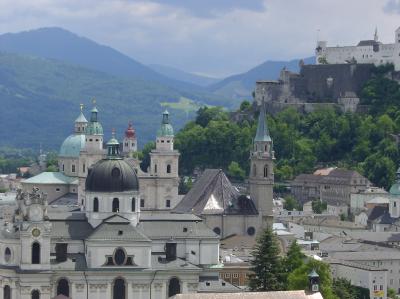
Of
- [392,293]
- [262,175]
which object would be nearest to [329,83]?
[262,175]

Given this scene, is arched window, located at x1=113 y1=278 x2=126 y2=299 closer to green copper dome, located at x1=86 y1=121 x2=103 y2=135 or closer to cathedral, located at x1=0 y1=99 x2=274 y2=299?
cathedral, located at x1=0 y1=99 x2=274 y2=299

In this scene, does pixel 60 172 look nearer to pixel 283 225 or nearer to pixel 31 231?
pixel 283 225

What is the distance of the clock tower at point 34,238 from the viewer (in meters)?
79.3

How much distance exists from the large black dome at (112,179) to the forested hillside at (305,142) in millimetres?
67666

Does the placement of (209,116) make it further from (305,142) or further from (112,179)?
(112,179)

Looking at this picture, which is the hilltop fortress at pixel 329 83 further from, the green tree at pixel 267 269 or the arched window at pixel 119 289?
the arched window at pixel 119 289

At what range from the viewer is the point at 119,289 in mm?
80875

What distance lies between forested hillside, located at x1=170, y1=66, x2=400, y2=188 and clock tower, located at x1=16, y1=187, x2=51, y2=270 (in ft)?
238

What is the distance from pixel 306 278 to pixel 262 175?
85.8ft

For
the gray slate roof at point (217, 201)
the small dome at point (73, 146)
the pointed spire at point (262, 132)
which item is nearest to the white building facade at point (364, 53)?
the small dome at point (73, 146)

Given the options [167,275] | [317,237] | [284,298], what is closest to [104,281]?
[167,275]

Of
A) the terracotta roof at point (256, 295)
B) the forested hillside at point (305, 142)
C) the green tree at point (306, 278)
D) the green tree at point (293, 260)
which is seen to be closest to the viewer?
the terracotta roof at point (256, 295)

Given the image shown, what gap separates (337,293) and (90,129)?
4040cm

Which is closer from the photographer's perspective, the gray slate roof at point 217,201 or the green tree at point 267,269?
the green tree at point 267,269
